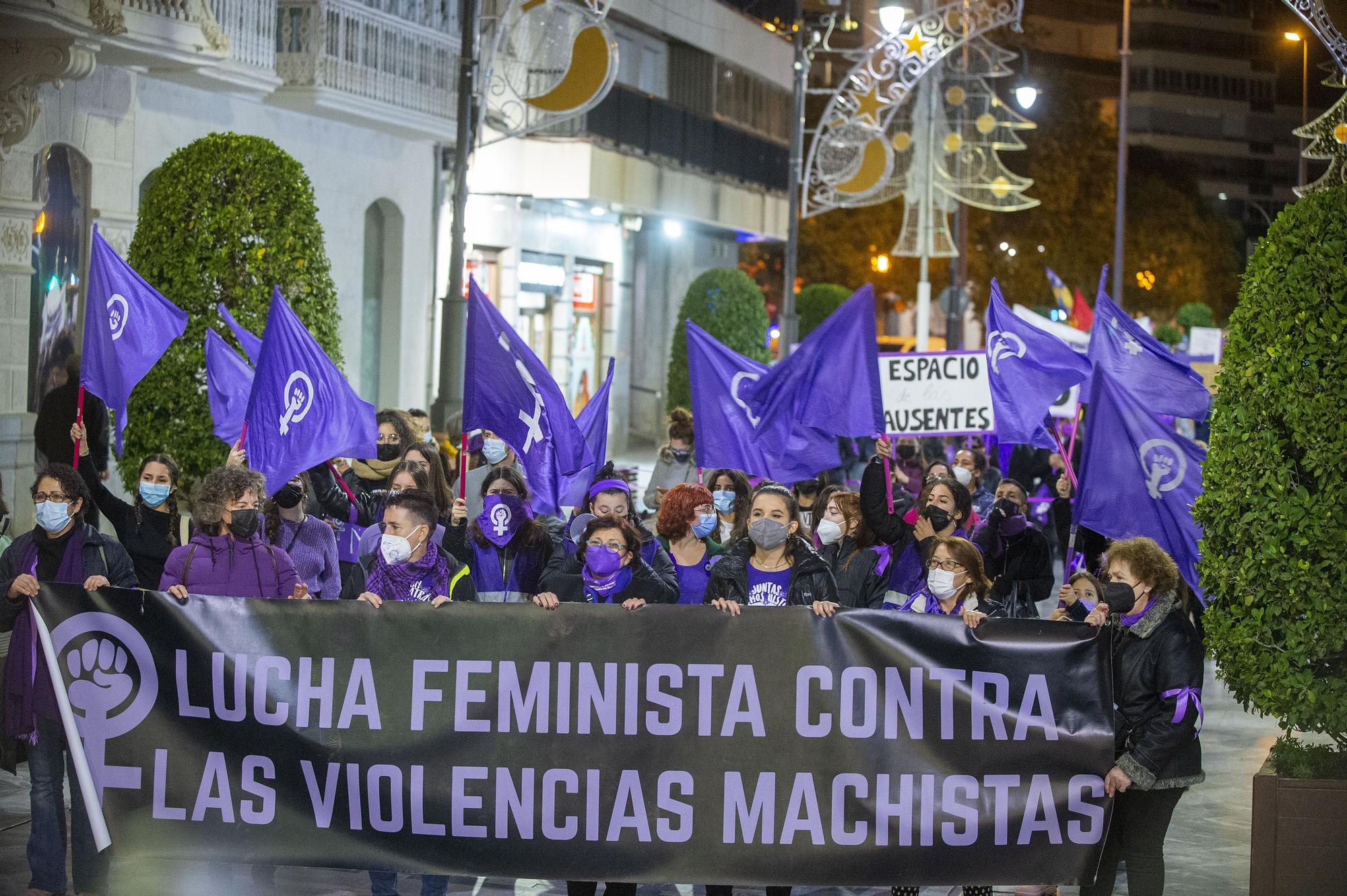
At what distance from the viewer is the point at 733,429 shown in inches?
425

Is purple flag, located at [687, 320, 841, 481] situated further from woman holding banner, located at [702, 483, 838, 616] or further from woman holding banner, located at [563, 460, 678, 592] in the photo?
woman holding banner, located at [702, 483, 838, 616]

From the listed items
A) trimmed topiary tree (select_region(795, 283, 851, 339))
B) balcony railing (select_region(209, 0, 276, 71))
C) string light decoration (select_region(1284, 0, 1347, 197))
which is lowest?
trimmed topiary tree (select_region(795, 283, 851, 339))

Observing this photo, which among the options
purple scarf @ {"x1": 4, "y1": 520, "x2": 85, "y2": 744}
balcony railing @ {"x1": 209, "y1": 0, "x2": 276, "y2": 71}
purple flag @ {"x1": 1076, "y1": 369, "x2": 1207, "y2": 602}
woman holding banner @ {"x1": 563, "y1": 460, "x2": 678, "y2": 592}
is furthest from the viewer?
balcony railing @ {"x1": 209, "y1": 0, "x2": 276, "y2": 71}

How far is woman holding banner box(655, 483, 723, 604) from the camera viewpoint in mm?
8117

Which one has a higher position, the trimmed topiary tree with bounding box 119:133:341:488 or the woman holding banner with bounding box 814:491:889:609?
the trimmed topiary tree with bounding box 119:133:341:488

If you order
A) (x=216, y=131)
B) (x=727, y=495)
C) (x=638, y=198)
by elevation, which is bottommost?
(x=727, y=495)

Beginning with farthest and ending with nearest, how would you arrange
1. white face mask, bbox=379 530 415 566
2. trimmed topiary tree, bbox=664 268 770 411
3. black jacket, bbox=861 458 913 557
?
trimmed topiary tree, bbox=664 268 770 411 < black jacket, bbox=861 458 913 557 < white face mask, bbox=379 530 415 566

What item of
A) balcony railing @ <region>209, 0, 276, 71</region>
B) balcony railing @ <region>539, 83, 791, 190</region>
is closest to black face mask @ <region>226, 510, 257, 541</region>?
balcony railing @ <region>209, 0, 276, 71</region>

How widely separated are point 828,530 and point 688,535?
1.03 meters

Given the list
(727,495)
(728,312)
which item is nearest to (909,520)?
(727,495)

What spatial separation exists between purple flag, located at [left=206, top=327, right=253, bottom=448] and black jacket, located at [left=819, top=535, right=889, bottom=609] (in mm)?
4113

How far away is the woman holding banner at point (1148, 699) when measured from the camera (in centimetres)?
676

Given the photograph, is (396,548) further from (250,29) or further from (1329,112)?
(250,29)

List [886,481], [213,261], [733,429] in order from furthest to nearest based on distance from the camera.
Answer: [213,261] → [733,429] → [886,481]
